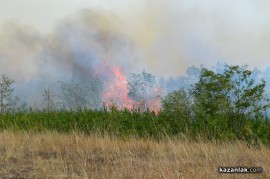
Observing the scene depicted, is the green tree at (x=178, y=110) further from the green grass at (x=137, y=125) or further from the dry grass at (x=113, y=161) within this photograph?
the dry grass at (x=113, y=161)

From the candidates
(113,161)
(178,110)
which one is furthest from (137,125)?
(113,161)

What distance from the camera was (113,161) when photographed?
33.6 ft

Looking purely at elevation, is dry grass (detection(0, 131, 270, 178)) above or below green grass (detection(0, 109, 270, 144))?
below

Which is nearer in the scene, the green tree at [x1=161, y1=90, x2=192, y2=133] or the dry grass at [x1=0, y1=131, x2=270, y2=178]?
the dry grass at [x1=0, y1=131, x2=270, y2=178]

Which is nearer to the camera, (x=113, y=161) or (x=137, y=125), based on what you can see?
(x=113, y=161)

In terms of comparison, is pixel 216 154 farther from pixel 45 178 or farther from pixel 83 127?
pixel 83 127

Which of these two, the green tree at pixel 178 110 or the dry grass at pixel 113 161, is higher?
the green tree at pixel 178 110

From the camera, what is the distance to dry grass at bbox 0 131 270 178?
840 cm

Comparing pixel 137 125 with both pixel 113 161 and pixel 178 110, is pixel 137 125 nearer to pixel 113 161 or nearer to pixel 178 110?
pixel 178 110

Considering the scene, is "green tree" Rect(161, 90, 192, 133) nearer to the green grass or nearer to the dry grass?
the green grass

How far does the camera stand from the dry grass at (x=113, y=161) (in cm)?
840

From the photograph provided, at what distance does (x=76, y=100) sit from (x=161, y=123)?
33.0 meters

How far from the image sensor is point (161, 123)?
1756 centimetres

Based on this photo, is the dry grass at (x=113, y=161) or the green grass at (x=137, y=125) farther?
the green grass at (x=137, y=125)
